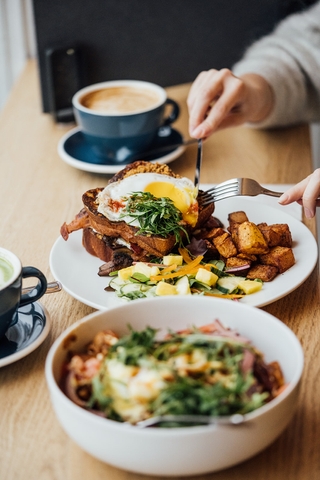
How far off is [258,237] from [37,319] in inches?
21.9

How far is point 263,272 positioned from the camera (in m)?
1.40

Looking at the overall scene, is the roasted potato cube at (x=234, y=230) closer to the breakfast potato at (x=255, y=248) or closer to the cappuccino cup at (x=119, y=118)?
the breakfast potato at (x=255, y=248)

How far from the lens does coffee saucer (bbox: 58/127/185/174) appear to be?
2068mm

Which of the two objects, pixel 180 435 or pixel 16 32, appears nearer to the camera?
pixel 180 435

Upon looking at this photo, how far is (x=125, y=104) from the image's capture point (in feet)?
7.38

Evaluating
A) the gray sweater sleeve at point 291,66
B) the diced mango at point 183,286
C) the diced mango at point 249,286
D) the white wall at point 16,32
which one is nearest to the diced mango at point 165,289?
the diced mango at point 183,286

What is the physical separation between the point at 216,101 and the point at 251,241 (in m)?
0.80

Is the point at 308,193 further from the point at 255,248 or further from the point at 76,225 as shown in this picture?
the point at 76,225

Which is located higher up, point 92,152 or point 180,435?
point 180,435

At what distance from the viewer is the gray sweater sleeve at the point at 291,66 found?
2.34 m

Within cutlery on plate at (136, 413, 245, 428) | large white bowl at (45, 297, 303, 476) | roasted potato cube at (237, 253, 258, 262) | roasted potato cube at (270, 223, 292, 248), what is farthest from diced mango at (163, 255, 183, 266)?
cutlery on plate at (136, 413, 245, 428)

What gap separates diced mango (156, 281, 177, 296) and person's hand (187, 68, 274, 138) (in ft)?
2.53

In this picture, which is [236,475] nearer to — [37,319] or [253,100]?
[37,319]

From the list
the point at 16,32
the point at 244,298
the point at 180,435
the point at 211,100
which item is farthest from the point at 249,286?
the point at 16,32
